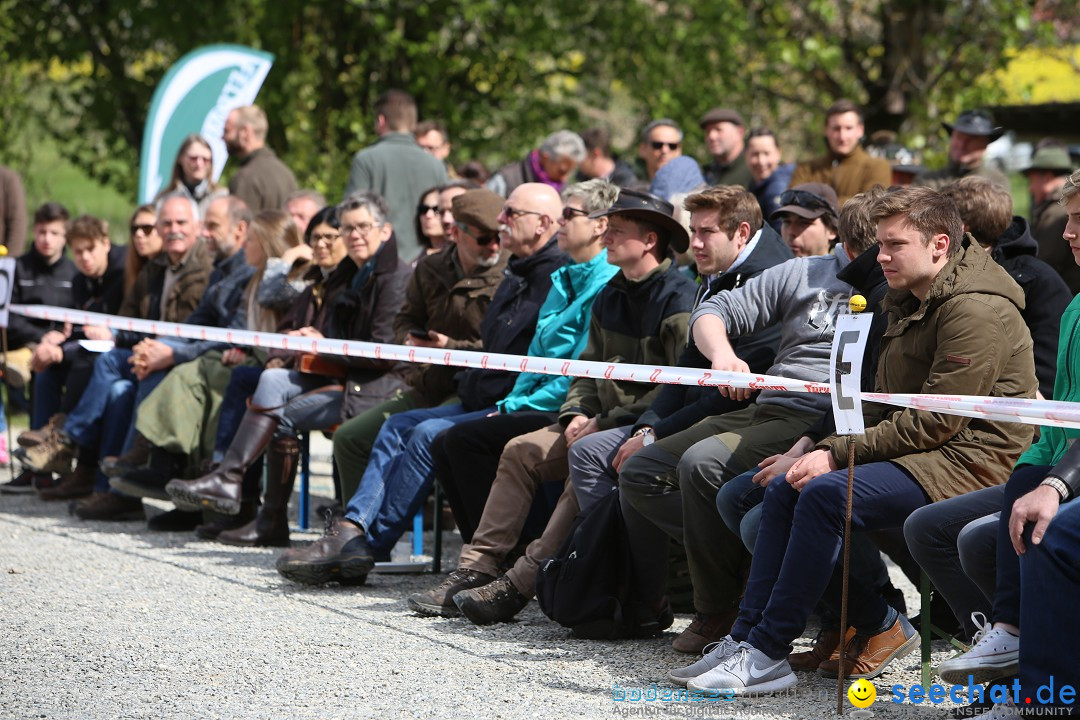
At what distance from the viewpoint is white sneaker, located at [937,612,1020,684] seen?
4180mm

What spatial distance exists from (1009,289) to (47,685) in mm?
3480

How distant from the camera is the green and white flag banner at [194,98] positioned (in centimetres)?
1345

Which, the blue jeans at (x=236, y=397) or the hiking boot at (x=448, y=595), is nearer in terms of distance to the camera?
the hiking boot at (x=448, y=595)

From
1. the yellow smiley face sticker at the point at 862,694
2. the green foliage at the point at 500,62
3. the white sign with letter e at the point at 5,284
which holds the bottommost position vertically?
the yellow smiley face sticker at the point at 862,694

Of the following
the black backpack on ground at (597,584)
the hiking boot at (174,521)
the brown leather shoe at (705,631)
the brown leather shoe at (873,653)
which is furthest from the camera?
the hiking boot at (174,521)

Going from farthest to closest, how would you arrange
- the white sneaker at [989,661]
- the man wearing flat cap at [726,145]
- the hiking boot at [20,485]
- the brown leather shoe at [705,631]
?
the man wearing flat cap at [726,145]
the hiking boot at [20,485]
the brown leather shoe at [705,631]
the white sneaker at [989,661]

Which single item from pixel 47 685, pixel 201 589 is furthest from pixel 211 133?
pixel 47 685

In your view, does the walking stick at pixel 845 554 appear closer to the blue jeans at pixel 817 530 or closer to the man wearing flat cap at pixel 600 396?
the blue jeans at pixel 817 530

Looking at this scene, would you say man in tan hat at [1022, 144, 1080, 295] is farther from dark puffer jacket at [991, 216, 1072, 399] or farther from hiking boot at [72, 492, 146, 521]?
hiking boot at [72, 492, 146, 521]

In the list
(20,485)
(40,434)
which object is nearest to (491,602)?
(40,434)

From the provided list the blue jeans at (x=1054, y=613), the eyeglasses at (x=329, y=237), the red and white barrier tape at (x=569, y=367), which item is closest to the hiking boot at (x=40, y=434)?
the red and white barrier tape at (x=569, y=367)

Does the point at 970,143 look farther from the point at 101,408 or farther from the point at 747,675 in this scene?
the point at 101,408

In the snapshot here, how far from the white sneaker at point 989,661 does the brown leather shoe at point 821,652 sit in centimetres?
96

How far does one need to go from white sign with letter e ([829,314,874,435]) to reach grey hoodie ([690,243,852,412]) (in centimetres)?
82
